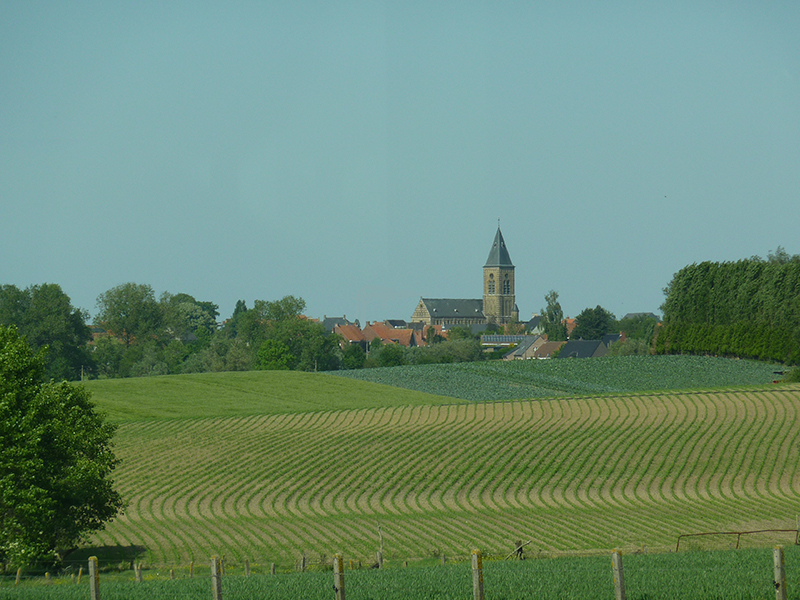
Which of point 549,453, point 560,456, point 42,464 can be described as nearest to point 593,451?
point 560,456

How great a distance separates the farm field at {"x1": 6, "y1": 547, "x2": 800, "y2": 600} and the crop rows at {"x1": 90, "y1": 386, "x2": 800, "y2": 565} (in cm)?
891

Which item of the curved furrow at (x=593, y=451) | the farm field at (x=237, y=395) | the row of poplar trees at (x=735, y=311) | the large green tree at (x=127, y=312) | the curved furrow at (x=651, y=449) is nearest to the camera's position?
the curved furrow at (x=593, y=451)

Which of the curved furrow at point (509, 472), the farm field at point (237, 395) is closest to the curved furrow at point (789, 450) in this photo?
the curved furrow at point (509, 472)

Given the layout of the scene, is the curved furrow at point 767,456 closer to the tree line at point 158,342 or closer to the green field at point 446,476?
the green field at point 446,476

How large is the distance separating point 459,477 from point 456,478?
0.70 feet

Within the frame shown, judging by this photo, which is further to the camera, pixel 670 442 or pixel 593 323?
pixel 593 323

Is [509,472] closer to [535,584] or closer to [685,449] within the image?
[685,449]

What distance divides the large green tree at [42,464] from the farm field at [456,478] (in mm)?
2000

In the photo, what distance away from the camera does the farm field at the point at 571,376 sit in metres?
75.0

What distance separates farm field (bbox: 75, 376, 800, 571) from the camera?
26.9 m

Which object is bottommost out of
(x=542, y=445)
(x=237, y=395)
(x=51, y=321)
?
(x=542, y=445)

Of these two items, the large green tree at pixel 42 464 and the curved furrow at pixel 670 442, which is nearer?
the large green tree at pixel 42 464

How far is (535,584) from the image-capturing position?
12.1 metres

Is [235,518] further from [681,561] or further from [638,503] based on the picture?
[681,561]
